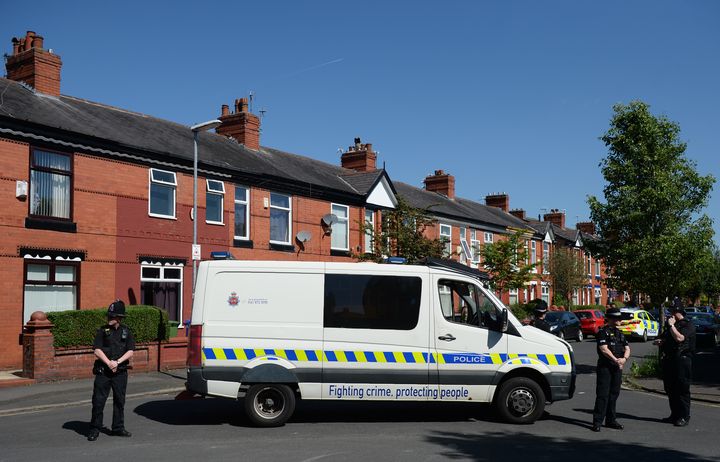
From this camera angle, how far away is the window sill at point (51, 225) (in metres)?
17.5

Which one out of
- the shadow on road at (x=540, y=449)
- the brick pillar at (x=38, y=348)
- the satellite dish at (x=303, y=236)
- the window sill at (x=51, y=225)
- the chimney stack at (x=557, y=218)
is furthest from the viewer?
the chimney stack at (x=557, y=218)

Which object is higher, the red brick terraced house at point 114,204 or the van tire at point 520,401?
the red brick terraced house at point 114,204

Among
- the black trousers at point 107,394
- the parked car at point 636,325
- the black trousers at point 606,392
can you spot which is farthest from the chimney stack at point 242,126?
the black trousers at point 606,392

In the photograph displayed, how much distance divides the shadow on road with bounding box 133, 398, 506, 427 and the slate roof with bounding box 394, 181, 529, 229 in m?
21.5

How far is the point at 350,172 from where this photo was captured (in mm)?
32906

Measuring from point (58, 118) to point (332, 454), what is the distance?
47.8ft

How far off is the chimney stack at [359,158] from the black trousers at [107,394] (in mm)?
26028

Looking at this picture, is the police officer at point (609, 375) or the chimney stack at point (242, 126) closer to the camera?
the police officer at point (609, 375)

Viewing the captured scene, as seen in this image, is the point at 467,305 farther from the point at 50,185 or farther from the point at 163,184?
the point at 163,184

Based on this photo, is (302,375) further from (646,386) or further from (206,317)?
(646,386)

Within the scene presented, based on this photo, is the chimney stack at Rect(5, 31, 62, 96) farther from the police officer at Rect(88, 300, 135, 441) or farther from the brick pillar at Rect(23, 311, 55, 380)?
the police officer at Rect(88, 300, 135, 441)

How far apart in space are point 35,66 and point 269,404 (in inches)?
603

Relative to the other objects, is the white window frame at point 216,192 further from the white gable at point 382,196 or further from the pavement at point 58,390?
the white gable at point 382,196

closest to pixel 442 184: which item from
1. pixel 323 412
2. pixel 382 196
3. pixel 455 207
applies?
pixel 455 207
